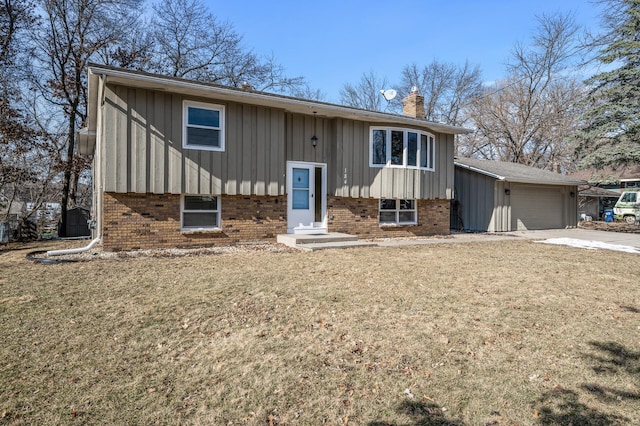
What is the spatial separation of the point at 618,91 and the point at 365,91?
2212 centimetres

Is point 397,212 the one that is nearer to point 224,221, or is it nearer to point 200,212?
point 224,221

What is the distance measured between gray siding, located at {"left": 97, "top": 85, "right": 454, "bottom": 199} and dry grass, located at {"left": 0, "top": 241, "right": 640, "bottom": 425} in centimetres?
307

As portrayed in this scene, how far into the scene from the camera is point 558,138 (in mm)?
28172

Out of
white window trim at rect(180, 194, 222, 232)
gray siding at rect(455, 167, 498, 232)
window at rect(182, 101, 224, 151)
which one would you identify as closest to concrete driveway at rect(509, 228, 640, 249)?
gray siding at rect(455, 167, 498, 232)

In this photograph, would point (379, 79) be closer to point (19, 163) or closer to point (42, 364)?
point (19, 163)

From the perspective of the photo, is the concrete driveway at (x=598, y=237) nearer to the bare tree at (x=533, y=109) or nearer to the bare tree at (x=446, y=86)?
the bare tree at (x=533, y=109)

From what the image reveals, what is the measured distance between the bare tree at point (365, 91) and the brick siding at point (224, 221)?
2258cm

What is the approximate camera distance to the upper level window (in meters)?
12.1

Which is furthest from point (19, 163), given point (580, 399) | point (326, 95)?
point (326, 95)

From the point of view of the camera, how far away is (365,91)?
33531 millimetres

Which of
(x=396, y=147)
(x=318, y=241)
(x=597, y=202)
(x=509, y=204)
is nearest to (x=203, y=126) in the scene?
(x=318, y=241)

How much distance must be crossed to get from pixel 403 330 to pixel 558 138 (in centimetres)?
3053

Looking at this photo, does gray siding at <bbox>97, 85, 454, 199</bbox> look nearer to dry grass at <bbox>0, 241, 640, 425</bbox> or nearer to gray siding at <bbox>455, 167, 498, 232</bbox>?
dry grass at <bbox>0, 241, 640, 425</bbox>

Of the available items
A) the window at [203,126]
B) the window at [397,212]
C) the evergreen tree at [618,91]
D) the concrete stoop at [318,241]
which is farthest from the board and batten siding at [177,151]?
the evergreen tree at [618,91]
